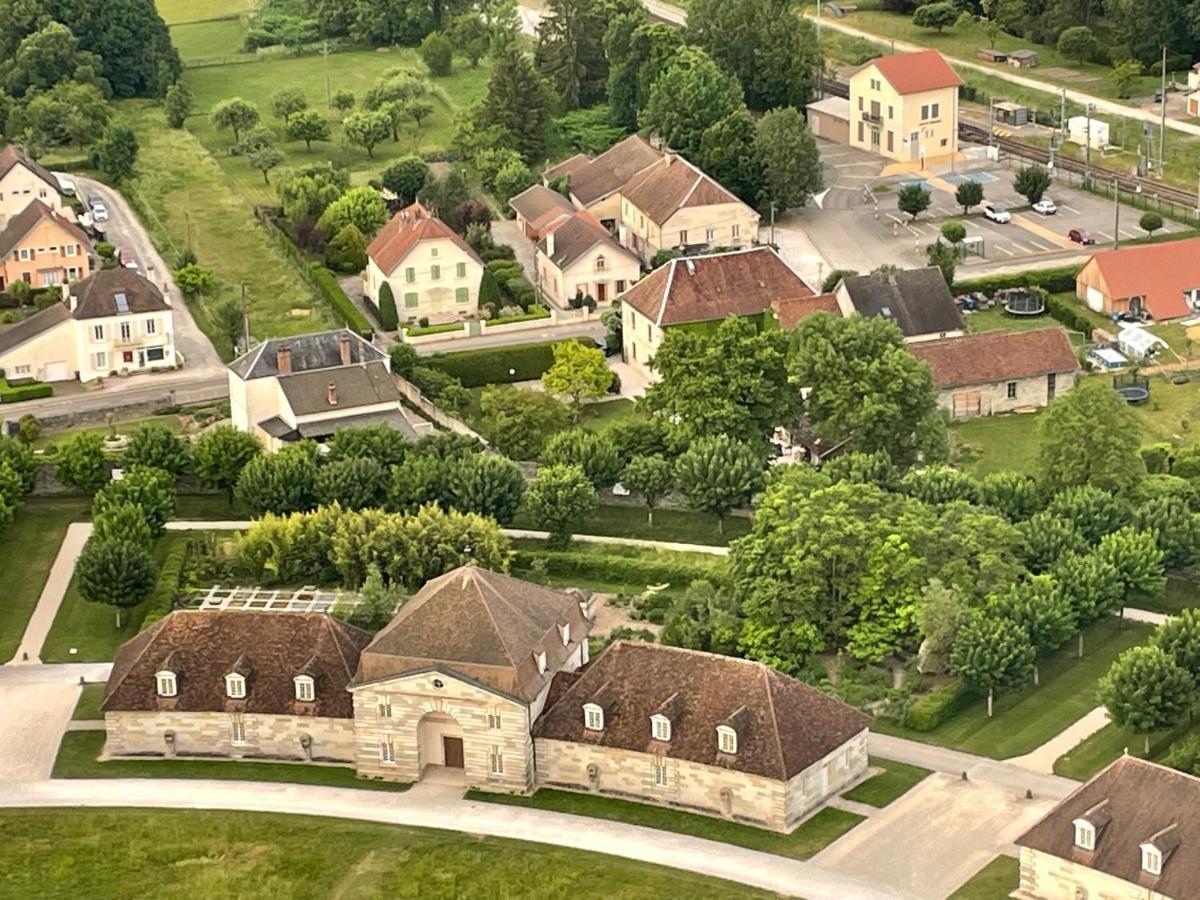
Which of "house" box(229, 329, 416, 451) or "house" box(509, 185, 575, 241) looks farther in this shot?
"house" box(509, 185, 575, 241)

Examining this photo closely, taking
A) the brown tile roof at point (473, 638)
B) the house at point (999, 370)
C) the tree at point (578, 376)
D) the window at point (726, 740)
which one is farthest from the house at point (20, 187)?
the window at point (726, 740)

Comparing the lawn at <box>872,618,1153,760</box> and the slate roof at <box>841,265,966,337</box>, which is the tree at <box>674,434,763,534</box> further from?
the slate roof at <box>841,265,966,337</box>

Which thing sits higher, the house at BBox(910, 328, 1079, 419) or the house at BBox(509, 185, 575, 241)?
the house at BBox(509, 185, 575, 241)

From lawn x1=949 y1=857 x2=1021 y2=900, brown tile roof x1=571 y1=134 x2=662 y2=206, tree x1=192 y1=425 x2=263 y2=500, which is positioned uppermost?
brown tile roof x1=571 y1=134 x2=662 y2=206

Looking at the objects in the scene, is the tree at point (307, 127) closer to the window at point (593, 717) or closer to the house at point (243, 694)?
the house at point (243, 694)

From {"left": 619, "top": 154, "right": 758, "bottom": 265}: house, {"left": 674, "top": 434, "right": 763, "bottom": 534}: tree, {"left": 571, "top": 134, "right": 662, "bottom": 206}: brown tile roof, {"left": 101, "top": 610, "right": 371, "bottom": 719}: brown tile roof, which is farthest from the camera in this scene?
{"left": 571, "top": 134, "right": 662, "bottom": 206}: brown tile roof

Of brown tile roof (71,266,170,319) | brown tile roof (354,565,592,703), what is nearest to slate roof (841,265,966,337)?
brown tile roof (71,266,170,319)
